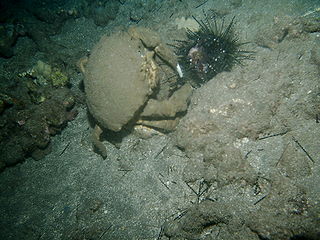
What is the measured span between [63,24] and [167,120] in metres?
6.73

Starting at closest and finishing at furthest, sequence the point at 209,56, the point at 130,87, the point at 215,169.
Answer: the point at 215,169 → the point at 130,87 → the point at 209,56

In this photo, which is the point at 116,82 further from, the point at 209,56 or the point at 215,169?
the point at 215,169

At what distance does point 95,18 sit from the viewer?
27.6ft

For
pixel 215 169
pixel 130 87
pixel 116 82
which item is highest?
pixel 116 82

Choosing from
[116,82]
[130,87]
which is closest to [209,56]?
[130,87]

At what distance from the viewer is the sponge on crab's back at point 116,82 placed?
4180 mm

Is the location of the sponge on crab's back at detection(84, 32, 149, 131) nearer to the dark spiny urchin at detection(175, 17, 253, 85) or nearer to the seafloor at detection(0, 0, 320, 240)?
the seafloor at detection(0, 0, 320, 240)

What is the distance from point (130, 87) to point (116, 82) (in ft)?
0.90

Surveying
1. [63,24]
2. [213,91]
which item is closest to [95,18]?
[63,24]

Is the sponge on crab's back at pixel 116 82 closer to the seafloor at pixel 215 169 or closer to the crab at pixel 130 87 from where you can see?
the crab at pixel 130 87

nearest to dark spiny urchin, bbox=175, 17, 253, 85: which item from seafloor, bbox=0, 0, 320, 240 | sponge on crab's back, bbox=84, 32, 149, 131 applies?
seafloor, bbox=0, 0, 320, 240

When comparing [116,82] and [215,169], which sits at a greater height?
[116,82]

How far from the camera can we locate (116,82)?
418cm

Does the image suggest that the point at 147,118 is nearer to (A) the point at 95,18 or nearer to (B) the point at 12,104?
(B) the point at 12,104
